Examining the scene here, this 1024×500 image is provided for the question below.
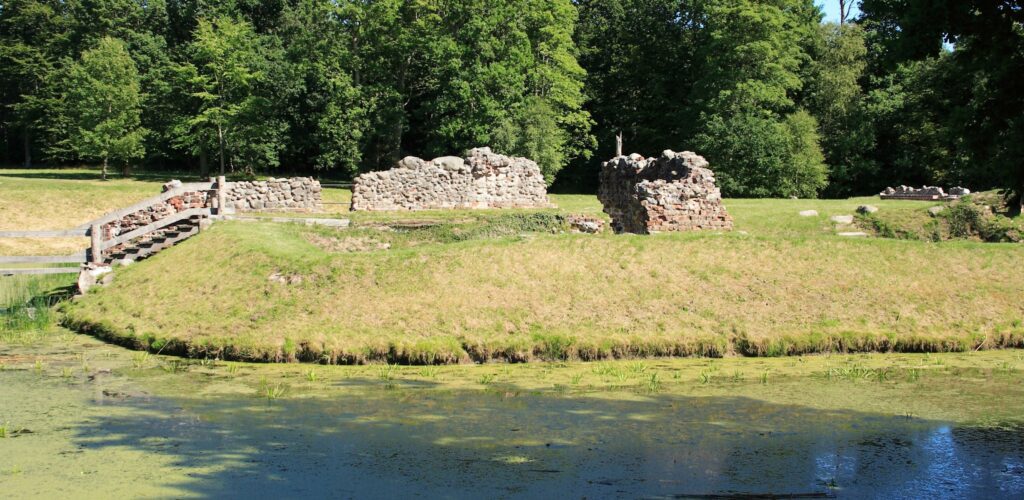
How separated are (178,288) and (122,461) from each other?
30.4 ft

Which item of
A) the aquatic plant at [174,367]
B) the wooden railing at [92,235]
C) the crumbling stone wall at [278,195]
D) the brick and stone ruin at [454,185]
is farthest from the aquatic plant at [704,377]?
the brick and stone ruin at [454,185]

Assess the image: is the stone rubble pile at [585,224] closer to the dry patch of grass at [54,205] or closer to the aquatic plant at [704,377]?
the aquatic plant at [704,377]

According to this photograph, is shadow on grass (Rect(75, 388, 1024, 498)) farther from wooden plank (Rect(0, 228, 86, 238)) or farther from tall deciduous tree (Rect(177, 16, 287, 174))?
tall deciduous tree (Rect(177, 16, 287, 174))

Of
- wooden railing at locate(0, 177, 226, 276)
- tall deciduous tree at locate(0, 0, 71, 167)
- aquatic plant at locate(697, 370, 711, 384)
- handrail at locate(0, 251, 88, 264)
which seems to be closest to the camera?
aquatic plant at locate(697, 370, 711, 384)

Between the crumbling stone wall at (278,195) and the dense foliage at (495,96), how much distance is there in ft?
52.8

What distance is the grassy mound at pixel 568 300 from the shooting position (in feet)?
48.6

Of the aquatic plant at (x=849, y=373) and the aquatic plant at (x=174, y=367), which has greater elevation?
the aquatic plant at (x=849, y=373)

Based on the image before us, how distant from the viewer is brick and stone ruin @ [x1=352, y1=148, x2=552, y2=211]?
33.8 metres

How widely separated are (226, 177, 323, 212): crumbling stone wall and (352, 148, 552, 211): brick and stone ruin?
2.25 meters

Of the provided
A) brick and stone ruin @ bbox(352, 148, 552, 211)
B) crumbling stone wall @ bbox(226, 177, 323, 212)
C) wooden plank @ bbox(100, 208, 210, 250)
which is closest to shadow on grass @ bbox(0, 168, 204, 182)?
brick and stone ruin @ bbox(352, 148, 552, 211)

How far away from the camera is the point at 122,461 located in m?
9.04

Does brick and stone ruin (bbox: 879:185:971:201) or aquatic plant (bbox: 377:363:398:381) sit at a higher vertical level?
brick and stone ruin (bbox: 879:185:971:201)

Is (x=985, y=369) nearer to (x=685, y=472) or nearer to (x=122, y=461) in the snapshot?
(x=685, y=472)

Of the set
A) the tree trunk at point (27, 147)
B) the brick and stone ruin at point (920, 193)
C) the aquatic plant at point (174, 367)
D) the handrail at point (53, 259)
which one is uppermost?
the tree trunk at point (27, 147)
